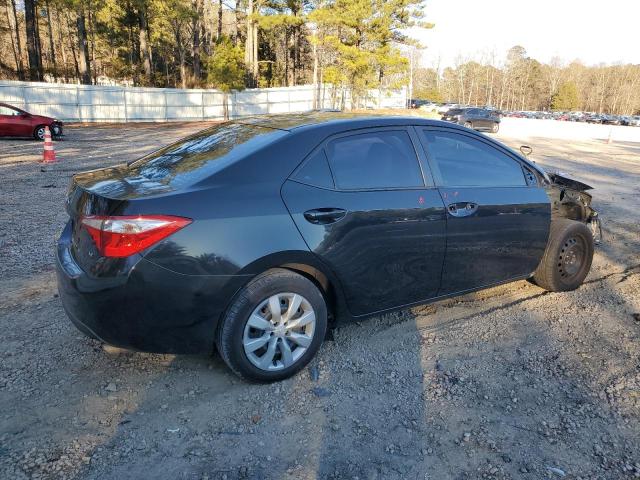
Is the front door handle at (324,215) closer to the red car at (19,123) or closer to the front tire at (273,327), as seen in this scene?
the front tire at (273,327)

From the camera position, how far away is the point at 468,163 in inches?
157

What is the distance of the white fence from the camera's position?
26906 millimetres

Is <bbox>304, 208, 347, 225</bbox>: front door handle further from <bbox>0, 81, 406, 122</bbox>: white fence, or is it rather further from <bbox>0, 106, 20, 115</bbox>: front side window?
<bbox>0, 81, 406, 122</bbox>: white fence

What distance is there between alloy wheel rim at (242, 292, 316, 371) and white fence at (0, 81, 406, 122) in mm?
28832

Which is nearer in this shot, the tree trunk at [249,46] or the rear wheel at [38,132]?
the rear wheel at [38,132]

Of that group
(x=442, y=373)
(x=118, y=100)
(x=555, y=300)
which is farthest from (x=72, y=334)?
(x=118, y=100)

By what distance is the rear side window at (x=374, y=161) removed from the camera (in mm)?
3330

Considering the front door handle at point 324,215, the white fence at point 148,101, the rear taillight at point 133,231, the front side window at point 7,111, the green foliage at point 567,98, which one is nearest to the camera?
the rear taillight at point 133,231

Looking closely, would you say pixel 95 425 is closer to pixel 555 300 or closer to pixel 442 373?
pixel 442 373

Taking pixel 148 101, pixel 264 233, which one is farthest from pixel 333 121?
pixel 148 101

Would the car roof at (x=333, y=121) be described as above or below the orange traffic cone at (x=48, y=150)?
above

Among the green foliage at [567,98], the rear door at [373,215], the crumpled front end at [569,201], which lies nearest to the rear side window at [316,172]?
the rear door at [373,215]

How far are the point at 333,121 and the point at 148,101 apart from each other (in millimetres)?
31347

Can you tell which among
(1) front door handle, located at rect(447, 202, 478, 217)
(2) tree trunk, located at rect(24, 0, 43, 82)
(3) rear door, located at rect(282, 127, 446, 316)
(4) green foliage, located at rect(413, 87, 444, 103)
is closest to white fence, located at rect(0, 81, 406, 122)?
(2) tree trunk, located at rect(24, 0, 43, 82)
